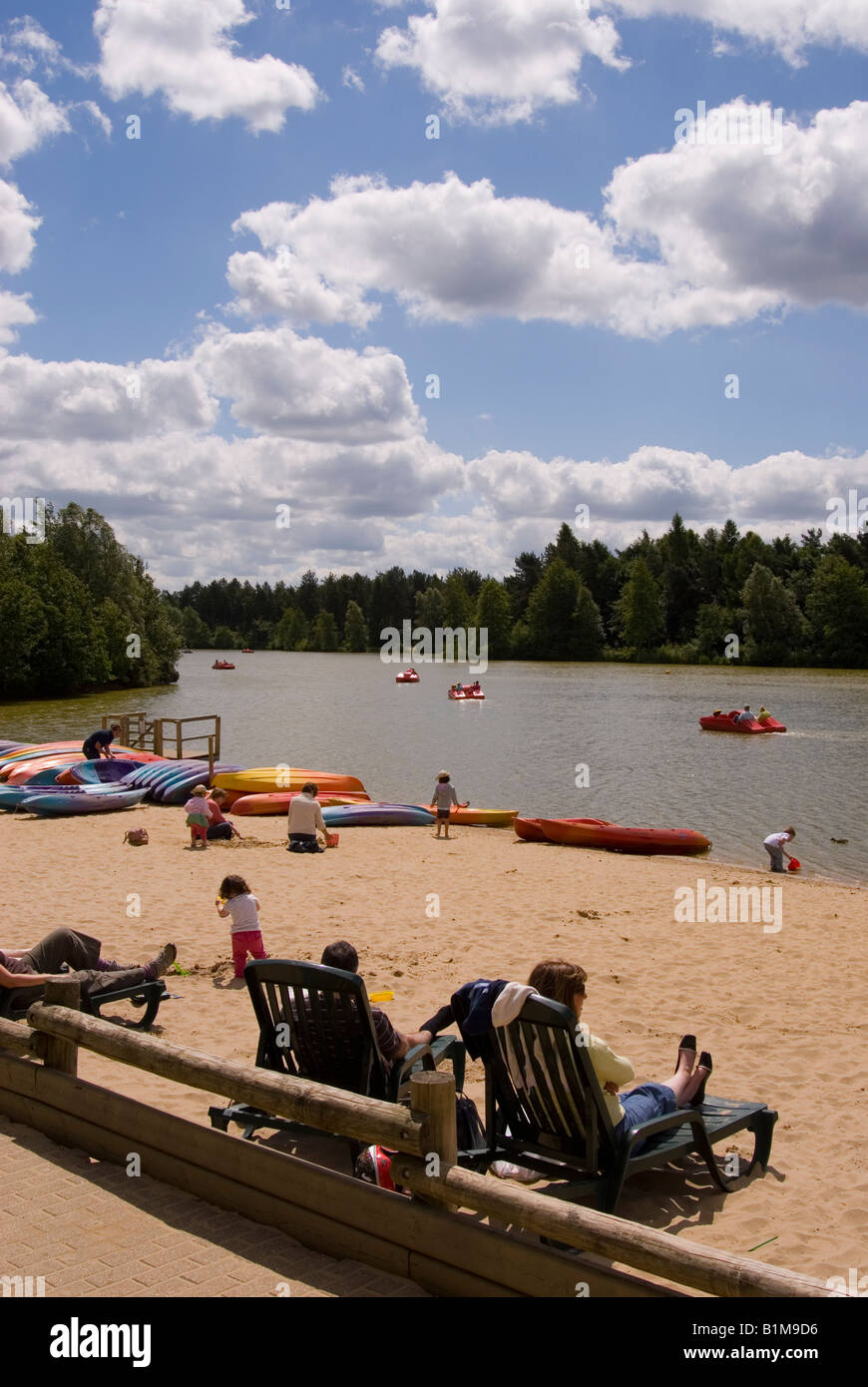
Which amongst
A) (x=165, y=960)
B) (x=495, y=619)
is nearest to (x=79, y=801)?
(x=165, y=960)

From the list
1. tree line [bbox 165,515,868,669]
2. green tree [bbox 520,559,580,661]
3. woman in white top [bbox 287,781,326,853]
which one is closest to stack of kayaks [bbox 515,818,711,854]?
woman in white top [bbox 287,781,326,853]

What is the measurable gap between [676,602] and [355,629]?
6531cm

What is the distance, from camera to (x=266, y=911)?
11.6m

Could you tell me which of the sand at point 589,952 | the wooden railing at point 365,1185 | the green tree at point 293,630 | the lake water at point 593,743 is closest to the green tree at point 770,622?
the lake water at point 593,743

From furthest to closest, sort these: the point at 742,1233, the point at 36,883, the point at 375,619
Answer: the point at 375,619 < the point at 36,883 < the point at 742,1233

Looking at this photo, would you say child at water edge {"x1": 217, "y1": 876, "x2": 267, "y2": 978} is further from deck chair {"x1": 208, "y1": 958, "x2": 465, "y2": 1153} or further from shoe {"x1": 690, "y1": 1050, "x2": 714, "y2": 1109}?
shoe {"x1": 690, "y1": 1050, "x2": 714, "y2": 1109}

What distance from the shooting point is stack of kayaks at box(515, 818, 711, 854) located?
64.1 ft

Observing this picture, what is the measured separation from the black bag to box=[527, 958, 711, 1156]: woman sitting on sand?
27.2 inches

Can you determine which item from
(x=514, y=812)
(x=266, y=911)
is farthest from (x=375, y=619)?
(x=266, y=911)

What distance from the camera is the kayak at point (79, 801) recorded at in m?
19.4

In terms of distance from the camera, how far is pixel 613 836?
19.7 m
